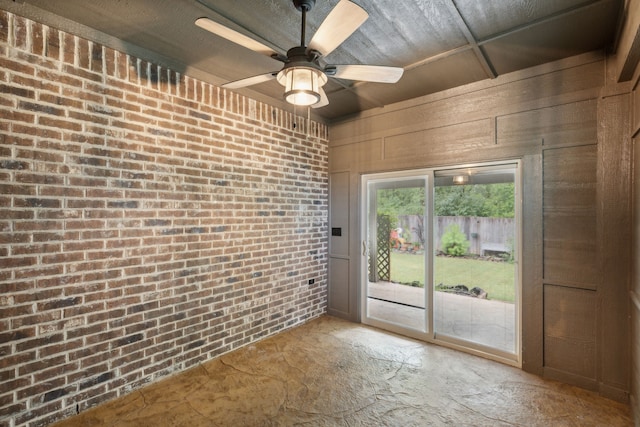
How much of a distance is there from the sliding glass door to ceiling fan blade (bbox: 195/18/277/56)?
245 cm

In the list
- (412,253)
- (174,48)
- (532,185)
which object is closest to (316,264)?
(412,253)

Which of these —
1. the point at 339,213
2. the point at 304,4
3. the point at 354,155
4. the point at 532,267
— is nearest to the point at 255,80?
the point at 304,4

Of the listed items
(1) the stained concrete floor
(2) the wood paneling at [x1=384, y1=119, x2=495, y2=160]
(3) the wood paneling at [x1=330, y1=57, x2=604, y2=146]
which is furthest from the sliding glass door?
(3) the wood paneling at [x1=330, y1=57, x2=604, y2=146]

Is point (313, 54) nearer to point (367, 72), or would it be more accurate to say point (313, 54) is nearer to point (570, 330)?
point (367, 72)

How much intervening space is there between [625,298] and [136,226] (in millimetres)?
4062

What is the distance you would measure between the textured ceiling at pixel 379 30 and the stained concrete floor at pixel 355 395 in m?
2.87

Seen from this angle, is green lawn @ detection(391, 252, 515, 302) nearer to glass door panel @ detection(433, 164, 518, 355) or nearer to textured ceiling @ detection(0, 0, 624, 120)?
glass door panel @ detection(433, 164, 518, 355)

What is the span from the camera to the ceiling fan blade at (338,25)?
1.47 meters

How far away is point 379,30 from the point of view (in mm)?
2330

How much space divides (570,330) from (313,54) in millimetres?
3133

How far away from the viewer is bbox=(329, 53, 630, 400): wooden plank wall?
2.46 meters

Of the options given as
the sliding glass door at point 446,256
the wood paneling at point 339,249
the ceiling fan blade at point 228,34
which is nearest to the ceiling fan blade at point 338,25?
the ceiling fan blade at point 228,34

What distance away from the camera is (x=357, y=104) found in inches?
150

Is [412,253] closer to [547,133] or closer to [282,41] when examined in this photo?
[547,133]
